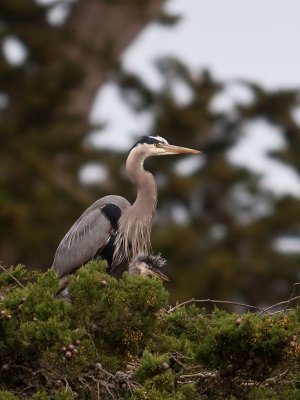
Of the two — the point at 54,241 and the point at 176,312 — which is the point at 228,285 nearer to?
the point at 54,241

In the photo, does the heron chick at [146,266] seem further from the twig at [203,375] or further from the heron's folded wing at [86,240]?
the twig at [203,375]

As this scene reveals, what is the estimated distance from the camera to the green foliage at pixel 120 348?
5.70 metres

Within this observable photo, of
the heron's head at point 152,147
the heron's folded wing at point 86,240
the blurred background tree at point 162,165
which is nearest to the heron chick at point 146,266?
the heron's folded wing at point 86,240

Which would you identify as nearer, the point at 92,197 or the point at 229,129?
the point at 92,197

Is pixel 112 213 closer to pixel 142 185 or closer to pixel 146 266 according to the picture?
pixel 142 185

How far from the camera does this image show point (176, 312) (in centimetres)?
684

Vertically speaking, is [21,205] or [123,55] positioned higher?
[123,55]

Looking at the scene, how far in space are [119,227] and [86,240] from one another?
0.23m

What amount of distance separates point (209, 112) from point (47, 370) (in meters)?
16.9

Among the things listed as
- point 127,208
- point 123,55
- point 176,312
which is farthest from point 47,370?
point 123,55

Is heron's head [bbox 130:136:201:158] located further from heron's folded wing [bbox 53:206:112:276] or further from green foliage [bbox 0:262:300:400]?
green foliage [bbox 0:262:300:400]

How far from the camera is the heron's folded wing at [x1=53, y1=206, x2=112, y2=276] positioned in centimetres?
953

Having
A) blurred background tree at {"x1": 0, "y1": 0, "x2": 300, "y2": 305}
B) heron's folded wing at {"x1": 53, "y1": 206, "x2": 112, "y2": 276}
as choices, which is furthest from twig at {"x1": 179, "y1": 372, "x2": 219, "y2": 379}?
blurred background tree at {"x1": 0, "y1": 0, "x2": 300, "y2": 305}

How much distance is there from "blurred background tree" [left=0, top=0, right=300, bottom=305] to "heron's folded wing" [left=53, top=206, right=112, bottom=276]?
9212 mm
